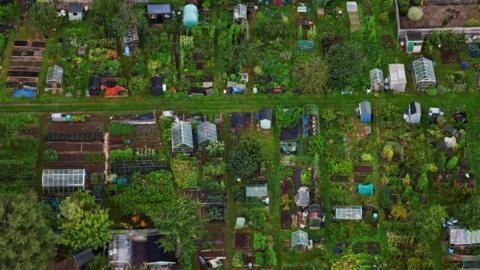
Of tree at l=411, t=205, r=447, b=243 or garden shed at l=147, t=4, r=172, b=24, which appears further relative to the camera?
garden shed at l=147, t=4, r=172, b=24

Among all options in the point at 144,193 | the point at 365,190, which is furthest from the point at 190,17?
the point at 365,190

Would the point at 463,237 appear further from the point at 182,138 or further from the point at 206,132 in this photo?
the point at 182,138

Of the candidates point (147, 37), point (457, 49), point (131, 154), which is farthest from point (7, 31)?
point (457, 49)

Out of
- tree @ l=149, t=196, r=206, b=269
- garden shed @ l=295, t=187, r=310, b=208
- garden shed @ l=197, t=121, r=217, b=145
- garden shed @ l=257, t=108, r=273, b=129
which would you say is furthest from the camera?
garden shed @ l=257, t=108, r=273, b=129

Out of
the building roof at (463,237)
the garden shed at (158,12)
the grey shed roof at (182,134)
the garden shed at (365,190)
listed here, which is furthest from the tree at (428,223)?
the garden shed at (158,12)

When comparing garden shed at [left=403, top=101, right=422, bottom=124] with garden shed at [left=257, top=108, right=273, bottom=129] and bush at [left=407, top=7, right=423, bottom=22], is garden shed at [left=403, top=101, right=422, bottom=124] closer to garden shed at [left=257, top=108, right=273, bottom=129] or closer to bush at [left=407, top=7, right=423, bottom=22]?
bush at [left=407, top=7, right=423, bottom=22]

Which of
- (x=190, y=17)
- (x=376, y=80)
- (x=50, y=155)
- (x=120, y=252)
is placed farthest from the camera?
(x=190, y=17)

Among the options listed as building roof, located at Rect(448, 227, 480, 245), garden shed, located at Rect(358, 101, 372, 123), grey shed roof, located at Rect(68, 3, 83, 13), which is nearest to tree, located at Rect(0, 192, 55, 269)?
grey shed roof, located at Rect(68, 3, 83, 13)
